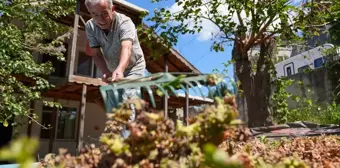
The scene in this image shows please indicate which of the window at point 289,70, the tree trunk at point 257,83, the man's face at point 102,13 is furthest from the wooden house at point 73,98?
the window at point 289,70

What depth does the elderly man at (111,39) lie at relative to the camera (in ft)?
7.63

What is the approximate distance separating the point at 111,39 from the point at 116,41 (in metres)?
0.07

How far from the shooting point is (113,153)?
3.01 feet

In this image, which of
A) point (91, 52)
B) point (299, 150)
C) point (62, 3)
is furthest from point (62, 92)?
point (299, 150)

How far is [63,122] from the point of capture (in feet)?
45.8

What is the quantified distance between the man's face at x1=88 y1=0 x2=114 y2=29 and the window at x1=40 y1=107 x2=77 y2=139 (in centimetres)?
1188

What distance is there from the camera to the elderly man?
232cm

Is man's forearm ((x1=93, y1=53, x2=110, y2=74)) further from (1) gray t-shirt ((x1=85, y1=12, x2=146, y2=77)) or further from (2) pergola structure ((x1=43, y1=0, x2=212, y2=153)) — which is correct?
(2) pergola structure ((x1=43, y1=0, x2=212, y2=153))

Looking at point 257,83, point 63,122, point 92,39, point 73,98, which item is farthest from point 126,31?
point 63,122

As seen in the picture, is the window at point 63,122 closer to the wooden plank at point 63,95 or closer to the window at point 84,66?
the wooden plank at point 63,95

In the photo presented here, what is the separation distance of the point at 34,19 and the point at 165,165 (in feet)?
25.7

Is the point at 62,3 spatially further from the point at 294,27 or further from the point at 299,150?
the point at 299,150

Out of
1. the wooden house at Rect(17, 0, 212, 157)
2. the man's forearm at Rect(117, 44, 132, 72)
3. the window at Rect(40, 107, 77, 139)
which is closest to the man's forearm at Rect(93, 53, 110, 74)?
the man's forearm at Rect(117, 44, 132, 72)

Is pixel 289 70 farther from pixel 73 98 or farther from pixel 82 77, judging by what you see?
pixel 82 77
